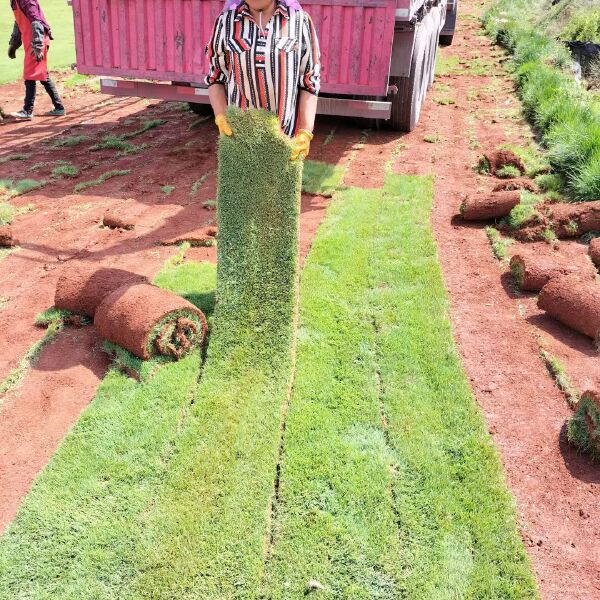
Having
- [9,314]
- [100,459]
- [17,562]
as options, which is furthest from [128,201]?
[17,562]

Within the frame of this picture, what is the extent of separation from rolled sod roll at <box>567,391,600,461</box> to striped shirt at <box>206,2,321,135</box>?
250 cm

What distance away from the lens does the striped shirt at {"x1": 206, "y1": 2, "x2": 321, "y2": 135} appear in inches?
141

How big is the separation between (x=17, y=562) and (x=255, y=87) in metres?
2.93

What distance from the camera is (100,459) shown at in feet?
10.5

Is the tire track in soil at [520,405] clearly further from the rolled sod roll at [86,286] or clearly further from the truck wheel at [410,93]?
the rolled sod roll at [86,286]

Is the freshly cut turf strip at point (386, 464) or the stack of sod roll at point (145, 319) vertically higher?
the stack of sod roll at point (145, 319)

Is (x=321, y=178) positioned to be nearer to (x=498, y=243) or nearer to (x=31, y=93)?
(x=498, y=243)

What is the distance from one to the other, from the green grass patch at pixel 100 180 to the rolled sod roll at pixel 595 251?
5237 mm

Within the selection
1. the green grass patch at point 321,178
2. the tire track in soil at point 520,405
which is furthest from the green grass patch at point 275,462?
the green grass patch at point 321,178

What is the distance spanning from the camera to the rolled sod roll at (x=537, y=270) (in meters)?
4.81

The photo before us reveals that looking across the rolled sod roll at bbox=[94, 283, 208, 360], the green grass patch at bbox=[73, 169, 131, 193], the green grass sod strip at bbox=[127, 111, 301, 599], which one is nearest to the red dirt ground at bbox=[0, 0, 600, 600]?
the green grass patch at bbox=[73, 169, 131, 193]

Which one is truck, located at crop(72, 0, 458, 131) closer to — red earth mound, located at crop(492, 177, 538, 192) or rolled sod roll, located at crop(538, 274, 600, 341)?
red earth mound, located at crop(492, 177, 538, 192)

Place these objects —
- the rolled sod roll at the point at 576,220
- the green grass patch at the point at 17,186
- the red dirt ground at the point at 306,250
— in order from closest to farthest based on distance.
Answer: the red dirt ground at the point at 306,250 < the rolled sod roll at the point at 576,220 < the green grass patch at the point at 17,186

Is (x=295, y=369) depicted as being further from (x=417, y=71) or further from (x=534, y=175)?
(x=417, y=71)
